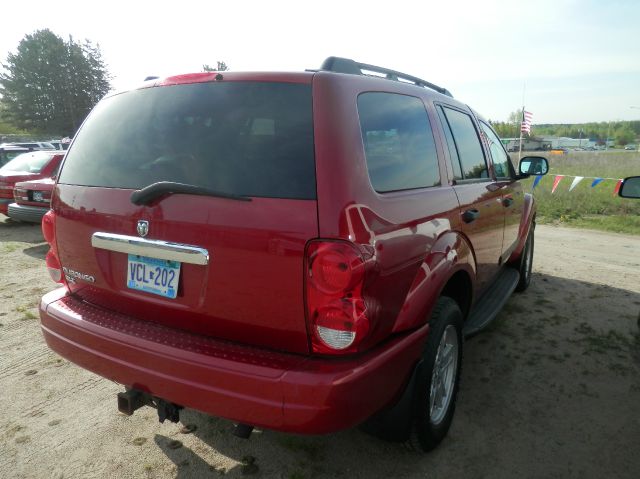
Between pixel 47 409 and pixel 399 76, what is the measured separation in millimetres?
2976

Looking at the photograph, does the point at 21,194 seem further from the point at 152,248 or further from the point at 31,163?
the point at 152,248

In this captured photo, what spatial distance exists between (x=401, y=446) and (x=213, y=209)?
5.34 ft

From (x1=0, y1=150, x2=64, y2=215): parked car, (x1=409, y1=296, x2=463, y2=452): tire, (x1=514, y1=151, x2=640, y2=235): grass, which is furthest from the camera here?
(x1=514, y1=151, x2=640, y2=235): grass

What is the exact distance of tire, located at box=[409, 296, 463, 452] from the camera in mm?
2172

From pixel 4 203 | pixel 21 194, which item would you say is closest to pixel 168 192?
pixel 21 194

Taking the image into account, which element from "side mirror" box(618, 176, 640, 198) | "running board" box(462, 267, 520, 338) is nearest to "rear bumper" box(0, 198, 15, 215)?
"running board" box(462, 267, 520, 338)

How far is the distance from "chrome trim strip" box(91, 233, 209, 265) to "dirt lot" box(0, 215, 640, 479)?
113cm

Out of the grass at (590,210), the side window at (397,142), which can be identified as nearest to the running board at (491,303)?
the side window at (397,142)

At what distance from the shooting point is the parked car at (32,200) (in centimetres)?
732

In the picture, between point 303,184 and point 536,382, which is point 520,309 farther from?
point 303,184

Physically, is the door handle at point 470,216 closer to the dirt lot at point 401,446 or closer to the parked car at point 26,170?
the dirt lot at point 401,446

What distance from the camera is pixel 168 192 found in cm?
188

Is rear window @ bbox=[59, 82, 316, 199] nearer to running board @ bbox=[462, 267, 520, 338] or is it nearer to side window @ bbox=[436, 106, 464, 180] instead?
side window @ bbox=[436, 106, 464, 180]

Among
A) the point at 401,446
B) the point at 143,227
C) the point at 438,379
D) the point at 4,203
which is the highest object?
the point at 143,227
